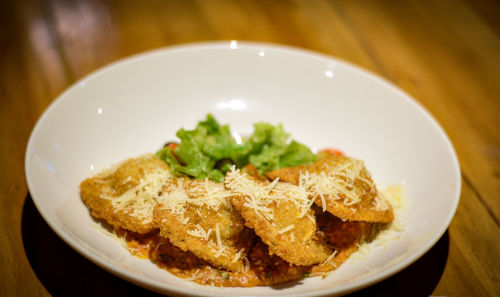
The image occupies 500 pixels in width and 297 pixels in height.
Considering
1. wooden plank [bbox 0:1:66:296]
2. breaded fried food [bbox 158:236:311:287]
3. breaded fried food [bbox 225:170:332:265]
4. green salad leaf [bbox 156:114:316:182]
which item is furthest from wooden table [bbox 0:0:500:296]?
green salad leaf [bbox 156:114:316:182]

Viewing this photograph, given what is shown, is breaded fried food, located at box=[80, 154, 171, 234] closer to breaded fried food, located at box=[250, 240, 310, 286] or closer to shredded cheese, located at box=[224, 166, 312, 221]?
shredded cheese, located at box=[224, 166, 312, 221]

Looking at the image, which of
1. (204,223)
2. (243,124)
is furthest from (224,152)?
(204,223)

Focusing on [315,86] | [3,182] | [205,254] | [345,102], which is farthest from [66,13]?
[205,254]

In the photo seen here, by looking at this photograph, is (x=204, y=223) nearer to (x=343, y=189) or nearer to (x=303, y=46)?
(x=343, y=189)

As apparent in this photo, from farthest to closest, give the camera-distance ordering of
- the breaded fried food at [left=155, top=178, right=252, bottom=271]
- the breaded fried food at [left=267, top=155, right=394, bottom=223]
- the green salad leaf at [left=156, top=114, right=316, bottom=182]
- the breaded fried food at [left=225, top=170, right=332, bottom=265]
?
the green salad leaf at [left=156, top=114, right=316, bottom=182]
the breaded fried food at [left=267, top=155, right=394, bottom=223]
the breaded fried food at [left=155, top=178, right=252, bottom=271]
the breaded fried food at [left=225, top=170, right=332, bottom=265]

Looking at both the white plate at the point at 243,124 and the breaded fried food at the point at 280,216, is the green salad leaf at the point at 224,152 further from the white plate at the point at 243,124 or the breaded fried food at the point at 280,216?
the breaded fried food at the point at 280,216

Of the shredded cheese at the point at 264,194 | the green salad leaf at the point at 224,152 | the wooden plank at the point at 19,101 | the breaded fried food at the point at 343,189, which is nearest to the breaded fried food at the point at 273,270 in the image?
the shredded cheese at the point at 264,194

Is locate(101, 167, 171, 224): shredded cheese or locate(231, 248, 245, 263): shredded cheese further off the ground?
locate(101, 167, 171, 224): shredded cheese
